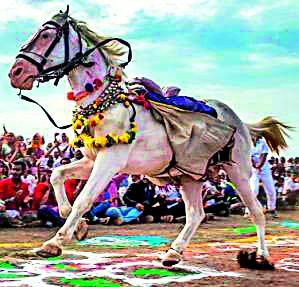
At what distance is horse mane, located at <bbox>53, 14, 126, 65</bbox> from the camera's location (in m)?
6.12

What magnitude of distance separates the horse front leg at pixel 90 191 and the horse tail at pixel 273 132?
2662mm

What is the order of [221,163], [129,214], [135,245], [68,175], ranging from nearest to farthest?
[68,175]
[221,163]
[135,245]
[129,214]

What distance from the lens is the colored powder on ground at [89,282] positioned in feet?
18.1

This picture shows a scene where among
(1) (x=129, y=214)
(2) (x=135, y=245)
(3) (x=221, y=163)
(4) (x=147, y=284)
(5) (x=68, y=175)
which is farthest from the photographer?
(1) (x=129, y=214)

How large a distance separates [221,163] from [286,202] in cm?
1098

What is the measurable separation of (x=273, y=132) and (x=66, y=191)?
465cm

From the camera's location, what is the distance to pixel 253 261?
6668 millimetres

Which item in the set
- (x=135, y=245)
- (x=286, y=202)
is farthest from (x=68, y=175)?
(x=286, y=202)

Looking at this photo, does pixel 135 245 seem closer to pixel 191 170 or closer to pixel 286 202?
pixel 191 170

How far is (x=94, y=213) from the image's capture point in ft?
39.3

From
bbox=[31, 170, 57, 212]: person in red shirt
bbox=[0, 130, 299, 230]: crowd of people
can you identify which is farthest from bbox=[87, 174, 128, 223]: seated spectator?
bbox=[31, 170, 57, 212]: person in red shirt

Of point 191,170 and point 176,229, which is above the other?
point 191,170

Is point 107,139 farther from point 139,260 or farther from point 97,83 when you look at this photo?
point 139,260

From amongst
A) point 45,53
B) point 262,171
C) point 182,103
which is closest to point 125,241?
point 182,103
